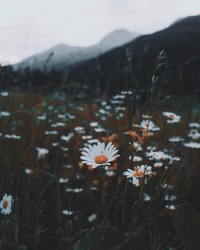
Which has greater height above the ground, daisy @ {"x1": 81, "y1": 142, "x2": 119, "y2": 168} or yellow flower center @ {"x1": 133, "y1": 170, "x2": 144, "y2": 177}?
daisy @ {"x1": 81, "y1": 142, "x2": 119, "y2": 168}

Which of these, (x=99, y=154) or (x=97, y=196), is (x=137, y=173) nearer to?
(x=99, y=154)

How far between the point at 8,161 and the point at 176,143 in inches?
42.0

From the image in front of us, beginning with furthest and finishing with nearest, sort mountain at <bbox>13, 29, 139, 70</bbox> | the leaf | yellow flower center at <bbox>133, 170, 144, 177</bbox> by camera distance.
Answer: mountain at <bbox>13, 29, 139, 70</bbox>, yellow flower center at <bbox>133, 170, 144, 177</bbox>, the leaf

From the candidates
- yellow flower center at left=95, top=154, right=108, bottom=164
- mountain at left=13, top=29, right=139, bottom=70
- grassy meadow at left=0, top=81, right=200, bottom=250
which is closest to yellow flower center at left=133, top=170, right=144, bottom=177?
grassy meadow at left=0, top=81, right=200, bottom=250

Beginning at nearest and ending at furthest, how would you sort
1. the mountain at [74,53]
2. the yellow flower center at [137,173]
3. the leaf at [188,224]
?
the leaf at [188,224], the yellow flower center at [137,173], the mountain at [74,53]

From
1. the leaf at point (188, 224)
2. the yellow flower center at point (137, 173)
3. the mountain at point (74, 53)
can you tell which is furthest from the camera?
the mountain at point (74, 53)

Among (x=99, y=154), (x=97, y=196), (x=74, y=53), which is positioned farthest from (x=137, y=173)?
(x=74, y=53)

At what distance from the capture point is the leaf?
864 millimetres

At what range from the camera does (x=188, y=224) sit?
0.88 m

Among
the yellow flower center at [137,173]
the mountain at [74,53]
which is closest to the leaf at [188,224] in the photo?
the yellow flower center at [137,173]

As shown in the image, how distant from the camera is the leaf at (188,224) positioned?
0.86m

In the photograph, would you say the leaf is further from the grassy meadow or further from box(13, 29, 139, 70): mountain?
box(13, 29, 139, 70): mountain

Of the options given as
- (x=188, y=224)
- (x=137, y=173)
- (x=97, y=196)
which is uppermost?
(x=137, y=173)

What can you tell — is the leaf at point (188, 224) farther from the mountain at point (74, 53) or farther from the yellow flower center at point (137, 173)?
the mountain at point (74, 53)
